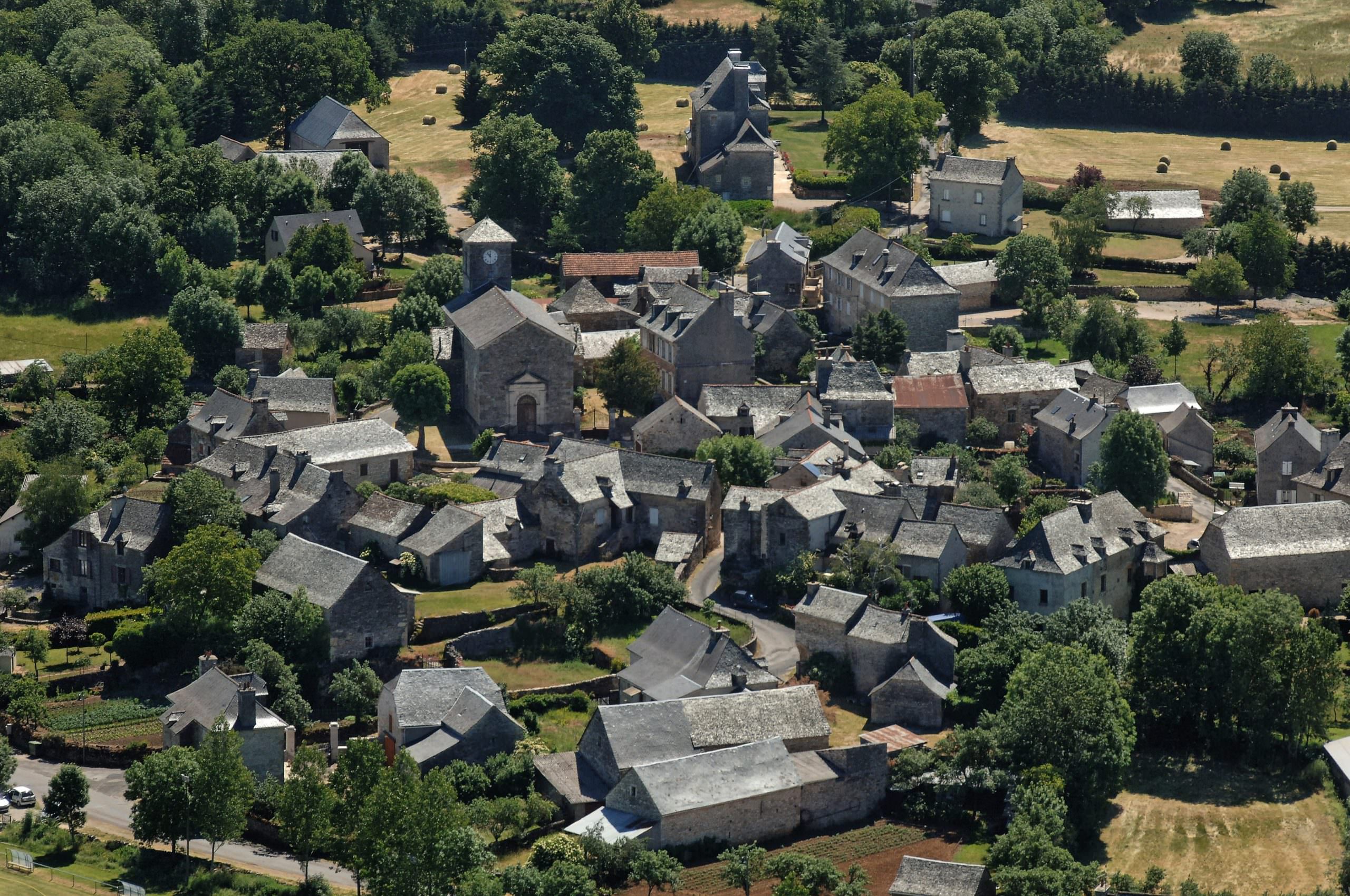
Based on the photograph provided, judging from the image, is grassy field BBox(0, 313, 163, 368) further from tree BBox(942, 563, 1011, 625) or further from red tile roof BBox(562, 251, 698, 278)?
tree BBox(942, 563, 1011, 625)

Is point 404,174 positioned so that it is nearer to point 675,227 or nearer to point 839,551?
point 675,227

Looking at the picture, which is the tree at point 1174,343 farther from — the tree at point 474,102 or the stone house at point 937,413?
the tree at point 474,102

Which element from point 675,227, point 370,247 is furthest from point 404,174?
point 675,227

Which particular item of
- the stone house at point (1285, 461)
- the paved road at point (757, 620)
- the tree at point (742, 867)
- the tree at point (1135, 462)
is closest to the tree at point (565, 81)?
the paved road at point (757, 620)

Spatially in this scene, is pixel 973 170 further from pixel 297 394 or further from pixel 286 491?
pixel 286 491

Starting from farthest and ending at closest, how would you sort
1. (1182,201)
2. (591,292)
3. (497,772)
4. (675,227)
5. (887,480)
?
1. (1182,201)
2. (675,227)
3. (591,292)
4. (887,480)
5. (497,772)

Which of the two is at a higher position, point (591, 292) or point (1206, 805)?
point (591, 292)
